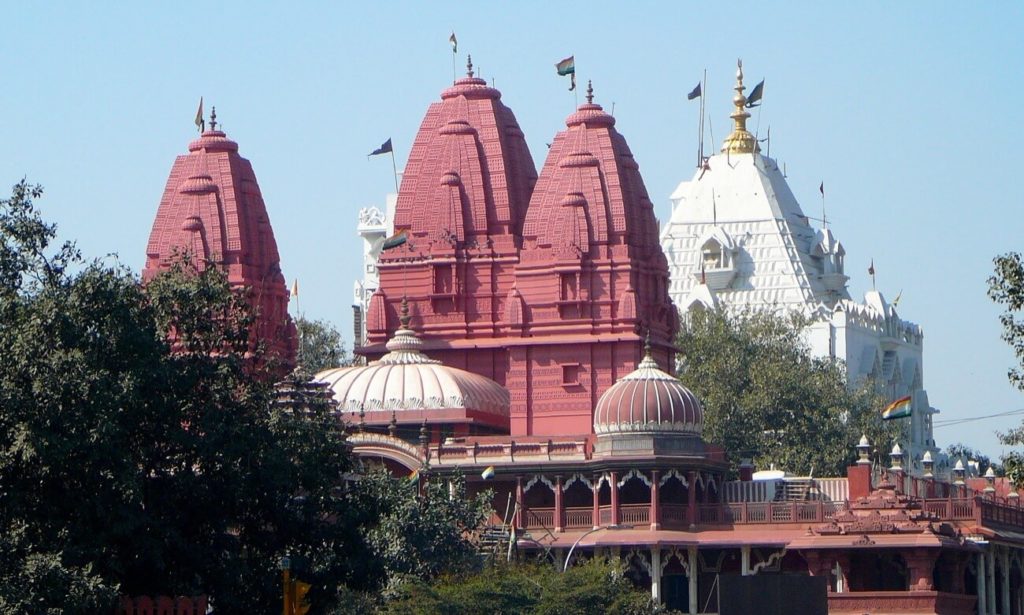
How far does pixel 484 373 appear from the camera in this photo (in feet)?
252

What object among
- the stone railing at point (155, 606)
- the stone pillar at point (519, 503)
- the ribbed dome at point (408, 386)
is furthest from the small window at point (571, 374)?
the stone railing at point (155, 606)

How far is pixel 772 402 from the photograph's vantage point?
8906 centimetres

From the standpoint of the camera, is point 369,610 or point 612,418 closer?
point 369,610

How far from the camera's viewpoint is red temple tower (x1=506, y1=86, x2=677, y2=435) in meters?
72.9

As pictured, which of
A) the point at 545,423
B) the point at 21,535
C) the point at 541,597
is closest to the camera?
the point at 21,535

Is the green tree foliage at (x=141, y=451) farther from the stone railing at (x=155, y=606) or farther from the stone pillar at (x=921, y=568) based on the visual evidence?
the stone pillar at (x=921, y=568)

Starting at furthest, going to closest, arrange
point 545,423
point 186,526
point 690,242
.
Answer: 1. point 690,242
2. point 545,423
3. point 186,526

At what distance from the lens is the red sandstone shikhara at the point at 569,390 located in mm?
65562

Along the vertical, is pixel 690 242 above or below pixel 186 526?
above

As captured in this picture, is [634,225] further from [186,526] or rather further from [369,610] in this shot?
[186,526]

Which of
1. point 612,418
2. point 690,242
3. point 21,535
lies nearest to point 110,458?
point 21,535

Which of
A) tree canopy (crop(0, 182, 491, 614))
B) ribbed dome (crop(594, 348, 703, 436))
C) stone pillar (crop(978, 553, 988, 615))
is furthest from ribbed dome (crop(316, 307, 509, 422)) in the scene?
tree canopy (crop(0, 182, 491, 614))

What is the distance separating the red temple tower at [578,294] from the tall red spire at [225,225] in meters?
7.37

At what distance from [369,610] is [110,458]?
1565cm
